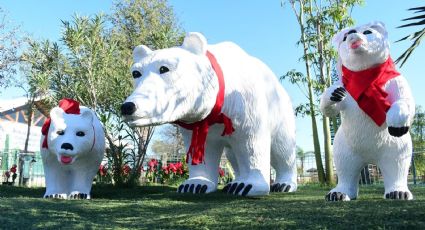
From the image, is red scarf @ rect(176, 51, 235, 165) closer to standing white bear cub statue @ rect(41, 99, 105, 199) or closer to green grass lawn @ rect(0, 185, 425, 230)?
green grass lawn @ rect(0, 185, 425, 230)

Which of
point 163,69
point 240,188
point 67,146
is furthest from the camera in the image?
point 67,146

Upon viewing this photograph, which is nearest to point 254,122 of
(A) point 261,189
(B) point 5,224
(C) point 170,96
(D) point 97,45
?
(A) point 261,189

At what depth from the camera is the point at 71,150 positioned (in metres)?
4.43

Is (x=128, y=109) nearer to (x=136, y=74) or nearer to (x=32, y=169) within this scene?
(x=136, y=74)

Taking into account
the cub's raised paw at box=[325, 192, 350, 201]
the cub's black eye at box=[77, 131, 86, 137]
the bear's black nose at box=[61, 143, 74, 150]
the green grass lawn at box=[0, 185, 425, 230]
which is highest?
the cub's black eye at box=[77, 131, 86, 137]

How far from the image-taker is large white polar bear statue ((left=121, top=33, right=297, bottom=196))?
12.3ft

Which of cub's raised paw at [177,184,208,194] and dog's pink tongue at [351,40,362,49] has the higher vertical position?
dog's pink tongue at [351,40,362,49]

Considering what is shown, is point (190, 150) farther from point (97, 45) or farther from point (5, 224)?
point (97, 45)

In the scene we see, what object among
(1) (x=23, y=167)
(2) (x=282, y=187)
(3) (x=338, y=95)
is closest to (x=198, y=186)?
(2) (x=282, y=187)

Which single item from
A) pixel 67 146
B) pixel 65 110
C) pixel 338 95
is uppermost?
pixel 65 110

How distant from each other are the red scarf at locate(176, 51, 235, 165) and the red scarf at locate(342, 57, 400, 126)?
1182mm

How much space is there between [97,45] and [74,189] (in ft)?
8.87

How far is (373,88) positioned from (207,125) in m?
1.56

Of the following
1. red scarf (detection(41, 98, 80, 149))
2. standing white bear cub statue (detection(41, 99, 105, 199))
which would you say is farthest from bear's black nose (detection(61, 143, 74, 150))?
red scarf (detection(41, 98, 80, 149))
